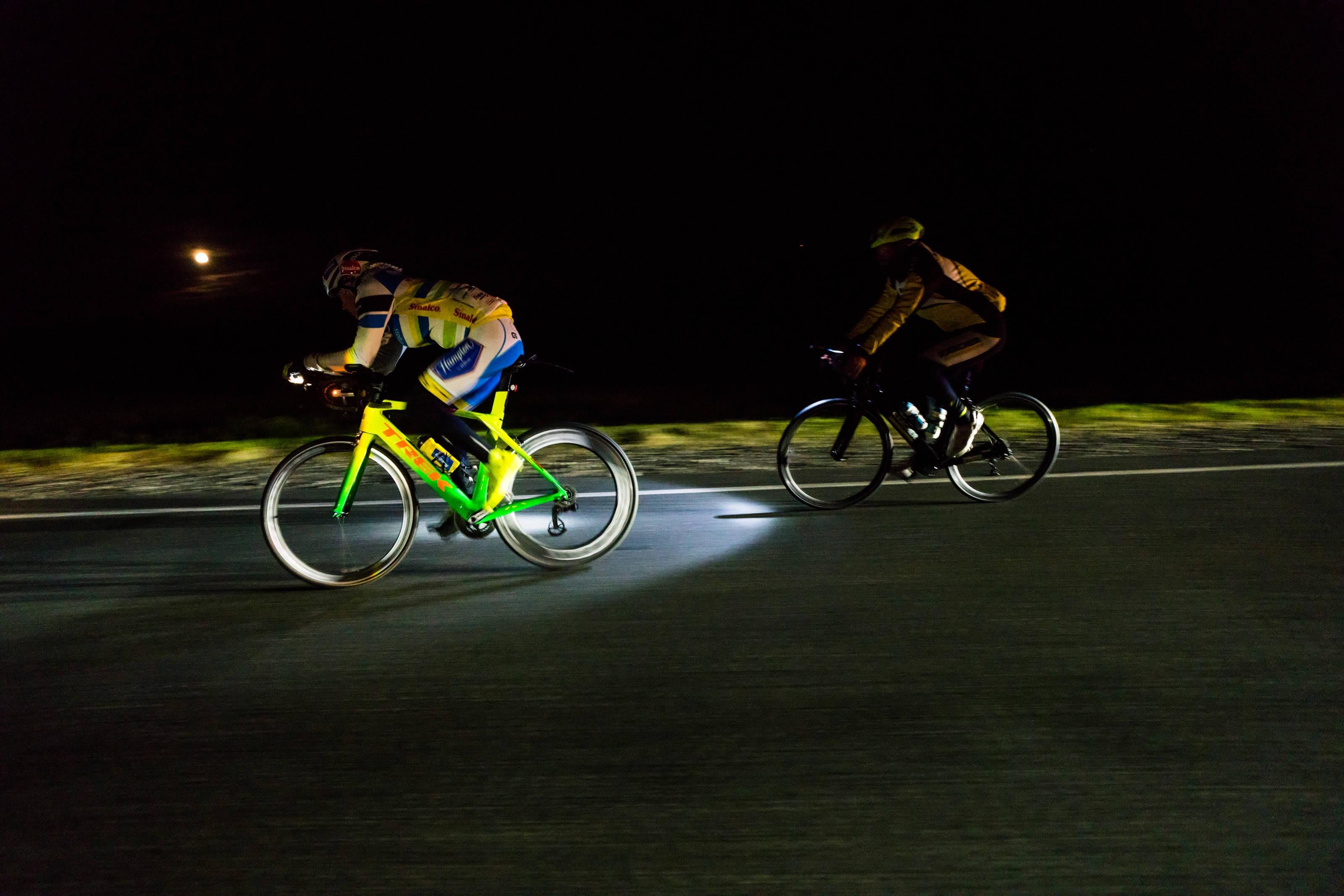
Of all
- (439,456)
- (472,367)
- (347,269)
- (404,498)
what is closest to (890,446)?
(472,367)

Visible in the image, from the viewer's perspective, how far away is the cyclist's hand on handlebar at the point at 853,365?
7.57 metres

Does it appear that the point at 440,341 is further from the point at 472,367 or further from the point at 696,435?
the point at 696,435

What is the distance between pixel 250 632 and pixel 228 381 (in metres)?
20.1

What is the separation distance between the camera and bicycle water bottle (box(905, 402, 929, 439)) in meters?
7.76

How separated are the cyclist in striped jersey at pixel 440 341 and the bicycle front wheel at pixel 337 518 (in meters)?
0.31

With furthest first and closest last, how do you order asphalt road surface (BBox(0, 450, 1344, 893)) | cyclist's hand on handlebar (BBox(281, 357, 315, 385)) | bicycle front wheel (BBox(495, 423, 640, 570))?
bicycle front wheel (BBox(495, 423, 640, 570))
cyclist's hand on handlebar (BBox(281, 357, 315, 385))
asphalt road surface (BBox(0, 450, 1344, 893))

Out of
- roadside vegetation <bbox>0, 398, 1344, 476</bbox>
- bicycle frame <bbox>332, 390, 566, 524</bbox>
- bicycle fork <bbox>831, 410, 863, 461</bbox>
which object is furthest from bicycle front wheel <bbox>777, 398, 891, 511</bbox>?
roadside vegetation <bbox>0, 398, 1344, 476</bbox>

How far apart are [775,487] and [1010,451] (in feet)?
5.64

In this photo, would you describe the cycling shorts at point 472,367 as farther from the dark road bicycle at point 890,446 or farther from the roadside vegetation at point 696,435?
the roadside vegetation at point 696,435

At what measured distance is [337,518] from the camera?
585 cm

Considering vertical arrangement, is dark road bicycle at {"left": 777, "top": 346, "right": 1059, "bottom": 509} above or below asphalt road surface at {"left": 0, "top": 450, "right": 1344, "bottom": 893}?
above

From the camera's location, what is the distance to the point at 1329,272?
91.2 ft

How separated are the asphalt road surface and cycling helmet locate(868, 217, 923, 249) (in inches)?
79.7

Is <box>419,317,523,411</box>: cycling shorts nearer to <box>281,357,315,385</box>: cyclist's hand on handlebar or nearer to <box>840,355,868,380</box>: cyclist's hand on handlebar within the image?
<box>281,357,315,385</box>: cyclist's hand on handlebar
